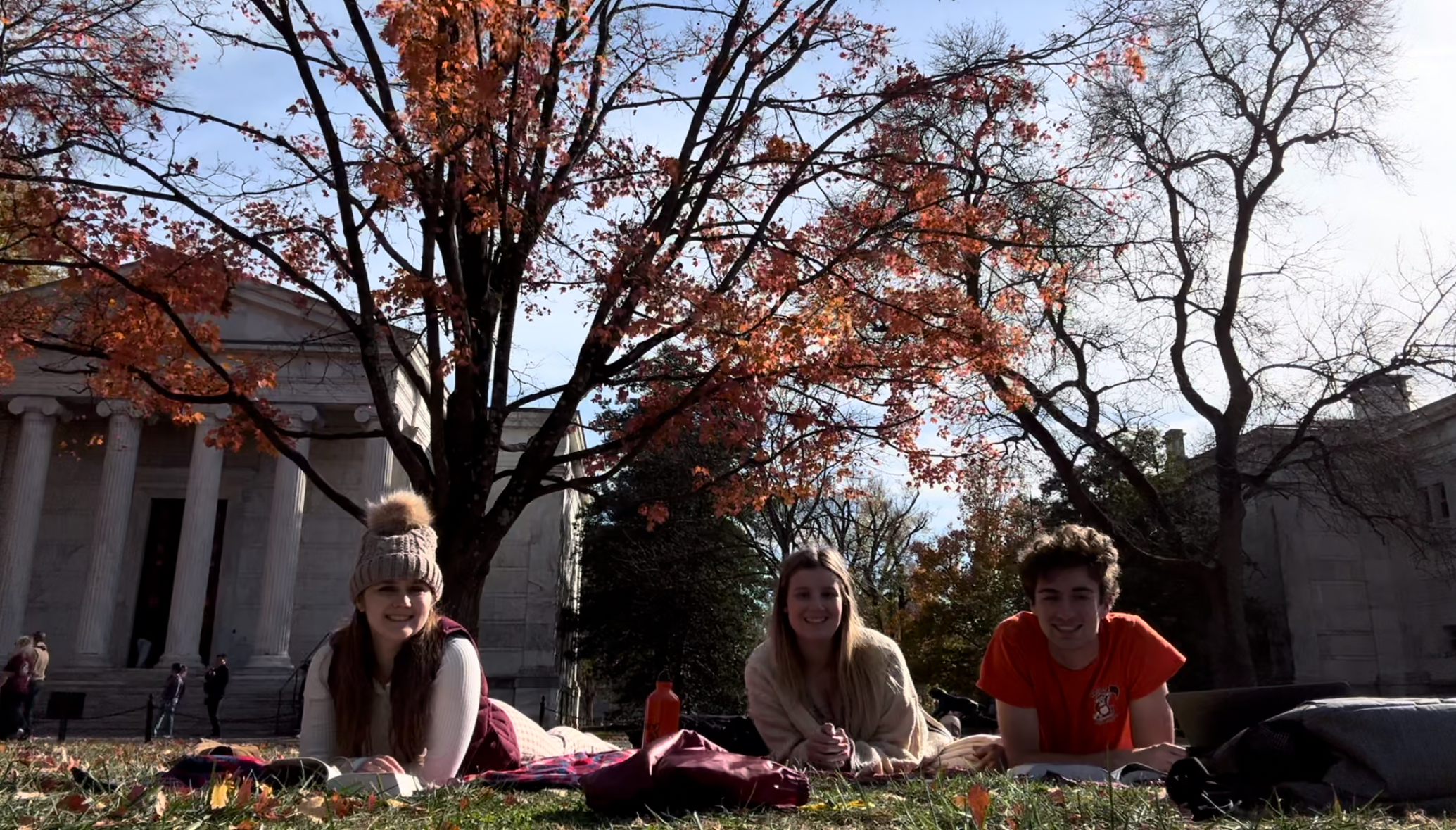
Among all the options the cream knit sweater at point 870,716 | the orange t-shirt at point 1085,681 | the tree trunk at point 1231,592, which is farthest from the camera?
the tree trunk at point 1231,592

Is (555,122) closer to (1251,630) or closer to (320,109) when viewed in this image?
(320,109)

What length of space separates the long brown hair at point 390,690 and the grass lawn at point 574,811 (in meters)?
0.67

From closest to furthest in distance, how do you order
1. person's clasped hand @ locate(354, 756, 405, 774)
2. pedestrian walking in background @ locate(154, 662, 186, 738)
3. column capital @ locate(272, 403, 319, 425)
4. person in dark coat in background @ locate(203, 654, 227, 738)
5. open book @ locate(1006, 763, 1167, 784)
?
person's clasped hand @ locate(354, 756, 405, 774) < open book @ locate(1006, 763, 1167, 784) < pedestrian walking in background @ locate(154, 662, 186, 738) < person in dark coat in background @ locate(203, 654, 227, 738) < column capital @ locate(272, 403, 319, 425)

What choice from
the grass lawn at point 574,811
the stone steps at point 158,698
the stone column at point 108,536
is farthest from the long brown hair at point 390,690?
the stone column at point 108,536

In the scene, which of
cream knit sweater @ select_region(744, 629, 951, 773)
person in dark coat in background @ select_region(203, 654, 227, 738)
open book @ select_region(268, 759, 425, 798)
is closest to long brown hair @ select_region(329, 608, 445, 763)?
open book @ select_region(268, 759, 425, 798)

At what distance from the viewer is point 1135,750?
4902 mm

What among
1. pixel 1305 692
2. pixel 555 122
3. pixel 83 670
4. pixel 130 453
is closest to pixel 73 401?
pixel 130 453

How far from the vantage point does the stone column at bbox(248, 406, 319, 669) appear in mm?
29828

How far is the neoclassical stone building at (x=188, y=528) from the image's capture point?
3003cm

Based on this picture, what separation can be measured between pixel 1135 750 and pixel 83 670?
30.7m

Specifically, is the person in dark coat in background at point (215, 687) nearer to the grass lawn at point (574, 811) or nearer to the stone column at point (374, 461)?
the stone column at point (374, 461)

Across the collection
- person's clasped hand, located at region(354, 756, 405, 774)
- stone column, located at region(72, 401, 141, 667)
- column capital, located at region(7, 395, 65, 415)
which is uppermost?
column capital, located at region(7, 395, 65, 415)

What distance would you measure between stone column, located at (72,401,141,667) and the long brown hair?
2783 centimetres

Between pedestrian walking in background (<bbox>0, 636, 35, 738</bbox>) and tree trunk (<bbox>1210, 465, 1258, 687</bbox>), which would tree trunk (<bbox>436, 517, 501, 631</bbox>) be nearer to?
pedestrian walking in background (<bbox>0, 636, 35, 738</bbox>)
